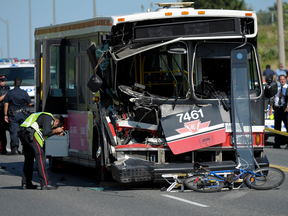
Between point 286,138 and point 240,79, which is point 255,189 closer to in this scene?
point 240,79

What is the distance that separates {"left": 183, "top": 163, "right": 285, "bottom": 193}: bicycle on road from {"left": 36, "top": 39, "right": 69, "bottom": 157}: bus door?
12.3ft

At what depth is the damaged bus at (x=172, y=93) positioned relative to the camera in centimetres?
848

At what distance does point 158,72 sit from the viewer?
389 inches

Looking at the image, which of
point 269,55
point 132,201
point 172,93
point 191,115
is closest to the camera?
point 132,201

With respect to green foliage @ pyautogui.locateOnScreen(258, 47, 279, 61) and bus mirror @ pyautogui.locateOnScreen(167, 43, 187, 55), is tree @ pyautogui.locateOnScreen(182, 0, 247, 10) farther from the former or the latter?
bus mirror @ pyautogui.locateOnScreen(167, 43, 187, 55)

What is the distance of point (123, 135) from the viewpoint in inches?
349

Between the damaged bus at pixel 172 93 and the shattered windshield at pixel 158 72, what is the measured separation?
0.02 metres

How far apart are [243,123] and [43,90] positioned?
462 centimetres

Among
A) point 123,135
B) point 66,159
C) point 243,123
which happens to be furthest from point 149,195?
point 66,159

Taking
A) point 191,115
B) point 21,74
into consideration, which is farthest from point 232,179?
point 21,74

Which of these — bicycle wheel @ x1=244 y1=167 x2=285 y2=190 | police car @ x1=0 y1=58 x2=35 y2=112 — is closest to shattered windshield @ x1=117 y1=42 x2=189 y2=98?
bicycle wheel @ x1=244 y1=167 x2=285 y2=190

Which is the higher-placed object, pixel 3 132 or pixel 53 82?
pixel 53 82

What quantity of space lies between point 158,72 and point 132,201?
2952 mm

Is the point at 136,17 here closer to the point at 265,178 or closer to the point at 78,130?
the point at 78,130
